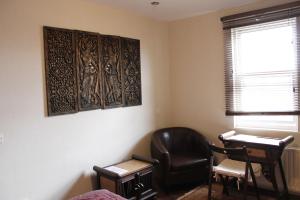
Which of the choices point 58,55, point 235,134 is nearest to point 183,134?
point 235,134

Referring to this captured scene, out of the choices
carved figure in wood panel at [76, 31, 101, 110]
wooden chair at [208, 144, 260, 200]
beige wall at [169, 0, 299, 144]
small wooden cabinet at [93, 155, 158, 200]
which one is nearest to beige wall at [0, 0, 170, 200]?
carved figure in wood panel at [76, 31, 101, 110]

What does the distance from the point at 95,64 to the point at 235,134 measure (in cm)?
205

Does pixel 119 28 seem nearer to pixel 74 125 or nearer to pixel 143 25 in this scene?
pixel 143 25

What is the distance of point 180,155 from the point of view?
372cm

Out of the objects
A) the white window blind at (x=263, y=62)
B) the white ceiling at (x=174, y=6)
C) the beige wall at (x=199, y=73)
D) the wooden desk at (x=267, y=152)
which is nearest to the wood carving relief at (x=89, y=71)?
the white ceiling at (x=174, y=6)

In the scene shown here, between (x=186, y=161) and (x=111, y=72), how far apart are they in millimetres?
1531

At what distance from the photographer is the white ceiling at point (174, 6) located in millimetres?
3262

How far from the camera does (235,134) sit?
350cm

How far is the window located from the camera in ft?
10.4

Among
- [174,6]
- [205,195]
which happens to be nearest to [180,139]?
[205,195]

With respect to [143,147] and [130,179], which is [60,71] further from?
[143,147]

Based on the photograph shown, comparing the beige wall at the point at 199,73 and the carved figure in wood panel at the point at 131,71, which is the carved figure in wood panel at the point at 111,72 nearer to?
the carved figure in wood panel at the point at 131,71

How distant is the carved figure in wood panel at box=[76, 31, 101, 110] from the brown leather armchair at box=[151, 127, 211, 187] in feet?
3.50

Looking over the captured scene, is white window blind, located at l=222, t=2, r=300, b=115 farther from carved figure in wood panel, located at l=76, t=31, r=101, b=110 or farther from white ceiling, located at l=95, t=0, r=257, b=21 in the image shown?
carved figure in wood panel, located at l=76, t=31, r=101, b=110
